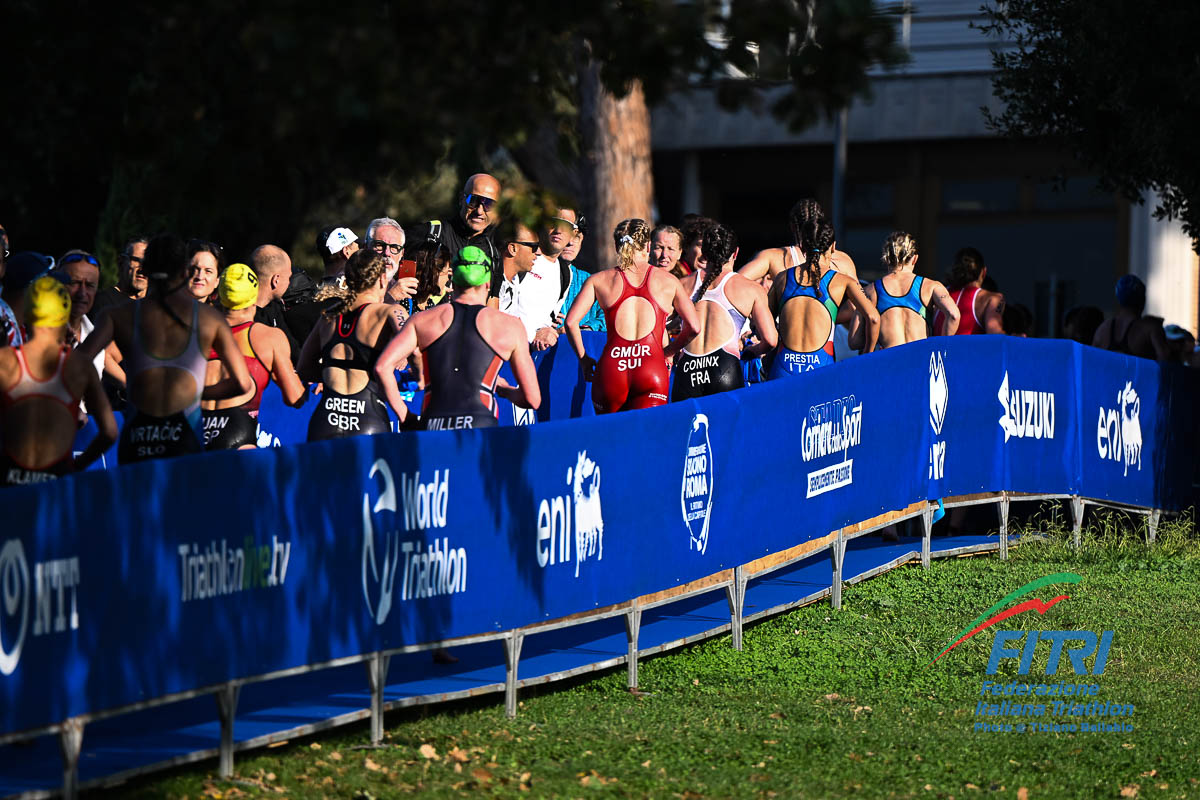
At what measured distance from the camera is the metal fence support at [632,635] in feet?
31.1

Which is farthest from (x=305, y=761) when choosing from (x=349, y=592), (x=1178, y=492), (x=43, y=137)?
(x=43, y=137)

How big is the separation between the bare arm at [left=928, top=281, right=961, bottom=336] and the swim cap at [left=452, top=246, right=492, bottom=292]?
5.10 metres

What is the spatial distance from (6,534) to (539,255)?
6928 millimetres

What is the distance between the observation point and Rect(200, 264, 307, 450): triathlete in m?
9.34

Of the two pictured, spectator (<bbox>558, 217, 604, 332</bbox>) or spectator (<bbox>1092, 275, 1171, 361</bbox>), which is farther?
spectator (<bbox>1092, 275, 1171, 361</bbox>)

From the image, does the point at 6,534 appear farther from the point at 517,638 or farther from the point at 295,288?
the point at 295,288

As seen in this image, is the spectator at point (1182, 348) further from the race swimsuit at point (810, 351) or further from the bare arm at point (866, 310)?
the race swimsuit at point (810, 351)

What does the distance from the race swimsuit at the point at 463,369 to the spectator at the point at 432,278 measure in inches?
53.6

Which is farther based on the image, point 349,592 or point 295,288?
point 295,288

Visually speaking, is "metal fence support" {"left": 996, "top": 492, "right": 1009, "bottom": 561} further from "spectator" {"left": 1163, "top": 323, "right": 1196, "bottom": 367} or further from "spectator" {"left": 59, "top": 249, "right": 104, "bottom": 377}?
"spectator" {"left": 59, "top": 249, "right": 104, "bottom": 377}

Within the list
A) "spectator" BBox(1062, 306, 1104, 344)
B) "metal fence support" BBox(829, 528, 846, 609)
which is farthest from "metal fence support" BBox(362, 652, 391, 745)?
"spectator" BBox(1062, 306, 1104, 344)

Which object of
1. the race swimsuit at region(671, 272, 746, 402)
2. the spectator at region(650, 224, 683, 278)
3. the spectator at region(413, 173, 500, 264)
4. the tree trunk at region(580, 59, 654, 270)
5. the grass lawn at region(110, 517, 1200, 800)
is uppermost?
the tree trunk at region(580, 59, 654, 270)

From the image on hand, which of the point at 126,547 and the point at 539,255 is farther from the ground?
the point at 539,255

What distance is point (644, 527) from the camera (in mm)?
9398
